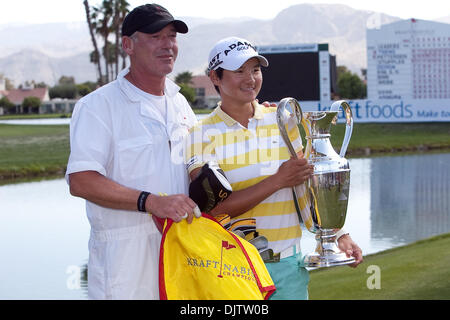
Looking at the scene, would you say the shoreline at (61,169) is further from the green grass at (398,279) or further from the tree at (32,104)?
the tree at (32,104)

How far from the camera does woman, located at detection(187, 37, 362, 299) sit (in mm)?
3113

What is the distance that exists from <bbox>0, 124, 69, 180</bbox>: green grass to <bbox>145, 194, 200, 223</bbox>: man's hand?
24302 millimetres

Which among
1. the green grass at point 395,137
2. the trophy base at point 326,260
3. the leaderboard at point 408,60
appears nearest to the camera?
the trophy base at point 326,260

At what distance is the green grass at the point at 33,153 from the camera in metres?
26.8

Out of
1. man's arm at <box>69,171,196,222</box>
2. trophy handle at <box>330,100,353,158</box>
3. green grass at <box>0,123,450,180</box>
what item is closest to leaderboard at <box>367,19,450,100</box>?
green grass at <box>0,123,450,180</box>

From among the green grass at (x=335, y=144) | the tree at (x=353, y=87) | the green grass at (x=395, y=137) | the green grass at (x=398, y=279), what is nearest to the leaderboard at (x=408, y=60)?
the green grass at (x=395, y=137)

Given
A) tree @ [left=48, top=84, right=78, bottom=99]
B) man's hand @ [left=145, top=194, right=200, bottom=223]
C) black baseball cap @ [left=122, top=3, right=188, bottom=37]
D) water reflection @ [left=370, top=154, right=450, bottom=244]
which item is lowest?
water reflection @ [left=370, top=154, right=450, bottom=244]

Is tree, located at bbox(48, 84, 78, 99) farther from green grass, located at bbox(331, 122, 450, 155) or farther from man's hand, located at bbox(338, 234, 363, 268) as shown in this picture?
man's hand, located at bbox(338, 234, 363, 268)

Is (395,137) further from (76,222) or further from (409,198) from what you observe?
(76,222)

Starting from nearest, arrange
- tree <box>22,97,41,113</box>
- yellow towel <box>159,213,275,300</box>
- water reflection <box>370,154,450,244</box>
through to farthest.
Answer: yellow towel <box>159,213,275,300</box>, water reflection <box>370,154,450,244</box>, tree <box>22,97,41,113</box>

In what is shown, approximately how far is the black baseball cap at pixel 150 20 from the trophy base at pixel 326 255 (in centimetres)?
106

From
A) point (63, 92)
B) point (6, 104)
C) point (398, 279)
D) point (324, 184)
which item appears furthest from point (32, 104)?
point (324, 184)

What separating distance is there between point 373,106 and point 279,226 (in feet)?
122

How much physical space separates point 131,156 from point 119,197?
0.24 meters
